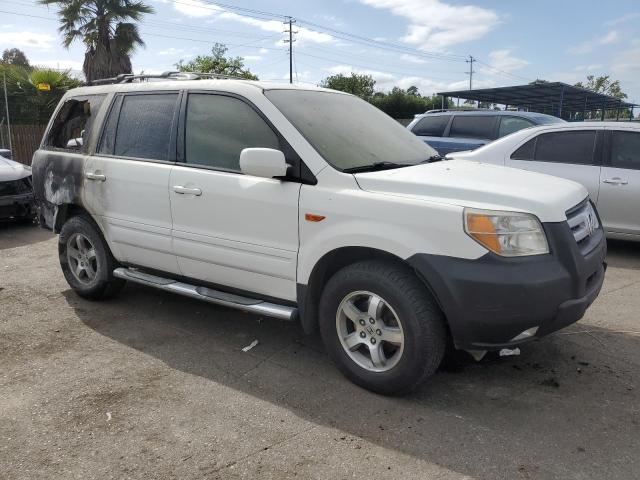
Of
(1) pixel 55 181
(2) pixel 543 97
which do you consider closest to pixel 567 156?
(1) pixel 55 181

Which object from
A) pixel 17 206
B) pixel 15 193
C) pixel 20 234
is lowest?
pixel 20 234

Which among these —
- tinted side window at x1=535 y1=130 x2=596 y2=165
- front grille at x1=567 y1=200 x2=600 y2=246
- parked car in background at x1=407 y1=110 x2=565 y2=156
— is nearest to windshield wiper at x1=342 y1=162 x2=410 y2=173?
front grille at x1=567 y1=200 x2=600 y2=246

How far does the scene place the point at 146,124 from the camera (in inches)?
174

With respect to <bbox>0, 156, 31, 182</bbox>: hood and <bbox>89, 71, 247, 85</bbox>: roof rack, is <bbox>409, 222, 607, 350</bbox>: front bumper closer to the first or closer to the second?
<bbox>89, 71, 247, 85</bbox>: roof rack

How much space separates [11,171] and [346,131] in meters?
6.63

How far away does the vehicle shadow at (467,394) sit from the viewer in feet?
9.00

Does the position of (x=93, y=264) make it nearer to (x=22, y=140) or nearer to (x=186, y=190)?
(x=186, y=190)

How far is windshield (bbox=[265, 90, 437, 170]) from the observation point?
3.59 meters

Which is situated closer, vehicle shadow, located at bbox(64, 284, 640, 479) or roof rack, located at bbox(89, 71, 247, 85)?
vehicle shadow, located at bbox(64, 284, 640, 479)

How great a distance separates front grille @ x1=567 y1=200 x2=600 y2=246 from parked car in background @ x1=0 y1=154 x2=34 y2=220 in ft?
25.5

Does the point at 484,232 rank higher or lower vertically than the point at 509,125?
lower

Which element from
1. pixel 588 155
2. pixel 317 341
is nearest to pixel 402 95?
pixel 588 155

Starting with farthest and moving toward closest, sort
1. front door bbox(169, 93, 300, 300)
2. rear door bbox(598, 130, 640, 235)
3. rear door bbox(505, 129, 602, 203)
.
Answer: rear door bbox(505, 129, 602, 203), rear door bbox(598, 130, 640, 235), front door bbox(169, 93, 300, 300)

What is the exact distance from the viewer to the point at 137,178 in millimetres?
4285
